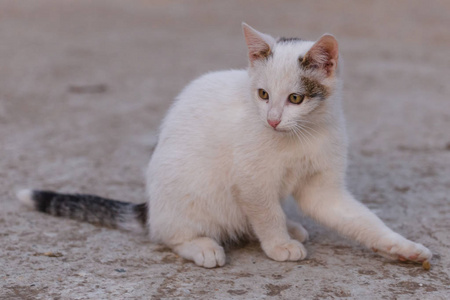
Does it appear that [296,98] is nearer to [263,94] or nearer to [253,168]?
[263,94]

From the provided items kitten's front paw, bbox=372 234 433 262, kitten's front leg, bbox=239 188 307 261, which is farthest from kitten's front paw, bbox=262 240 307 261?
kitten's front paw, bbox=372 234 433 262

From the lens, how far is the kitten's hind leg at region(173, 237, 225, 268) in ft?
10.5

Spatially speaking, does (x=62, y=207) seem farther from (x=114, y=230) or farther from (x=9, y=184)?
(x=9, y=184)

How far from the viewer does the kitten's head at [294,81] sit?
2.88 meters

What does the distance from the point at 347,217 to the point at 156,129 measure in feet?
8.36

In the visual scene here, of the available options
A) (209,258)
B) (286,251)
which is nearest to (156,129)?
(209,258)

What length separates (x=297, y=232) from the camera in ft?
11.6

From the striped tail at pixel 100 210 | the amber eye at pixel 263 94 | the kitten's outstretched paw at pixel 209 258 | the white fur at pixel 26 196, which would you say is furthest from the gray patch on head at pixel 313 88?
the white fur at pixel 26 196

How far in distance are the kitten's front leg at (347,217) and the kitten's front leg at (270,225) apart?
224mm

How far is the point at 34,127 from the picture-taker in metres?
5.86

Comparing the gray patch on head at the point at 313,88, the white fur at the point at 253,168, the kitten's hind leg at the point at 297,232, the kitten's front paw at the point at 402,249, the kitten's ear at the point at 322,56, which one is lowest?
the kitten's hind leg at the point at 297,232

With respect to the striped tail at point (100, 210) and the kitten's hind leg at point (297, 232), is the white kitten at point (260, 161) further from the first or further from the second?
the striped tail at point (100, 210)

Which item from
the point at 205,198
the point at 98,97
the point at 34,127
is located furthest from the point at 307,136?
the point at 98,97

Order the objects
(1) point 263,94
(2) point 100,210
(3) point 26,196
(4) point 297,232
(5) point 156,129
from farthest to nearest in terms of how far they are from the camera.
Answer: (5) point 156,129 < (3) point 26,196 < (2) point 100,210 < (4) point 297,232 < (1) point 263,94
